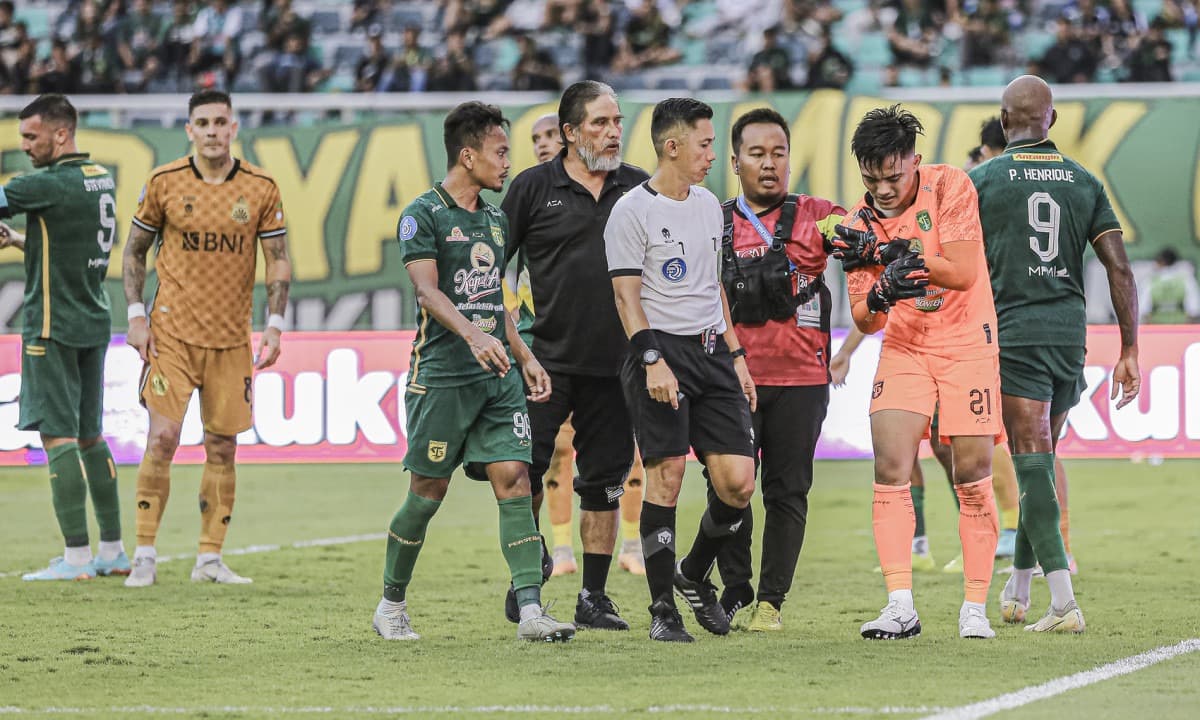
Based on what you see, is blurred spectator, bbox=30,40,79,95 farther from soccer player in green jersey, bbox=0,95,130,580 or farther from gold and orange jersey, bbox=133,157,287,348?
gold and orange jersey, bbox=133,157,287,348

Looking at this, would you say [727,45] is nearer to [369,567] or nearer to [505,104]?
[505,104]

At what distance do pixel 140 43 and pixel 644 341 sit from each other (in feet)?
55.3

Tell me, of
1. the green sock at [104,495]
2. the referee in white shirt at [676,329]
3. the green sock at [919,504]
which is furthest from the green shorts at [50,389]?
the green sock at [919,504]

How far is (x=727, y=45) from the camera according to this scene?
21.7m

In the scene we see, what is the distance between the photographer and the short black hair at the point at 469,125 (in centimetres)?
704

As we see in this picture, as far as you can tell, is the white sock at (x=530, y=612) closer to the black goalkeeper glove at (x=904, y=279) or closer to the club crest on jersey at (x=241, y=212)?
the black goalkeeper glove at (x=904, y=279)

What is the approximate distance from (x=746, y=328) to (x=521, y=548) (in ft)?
4.68

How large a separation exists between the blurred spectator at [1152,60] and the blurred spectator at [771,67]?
385 cm

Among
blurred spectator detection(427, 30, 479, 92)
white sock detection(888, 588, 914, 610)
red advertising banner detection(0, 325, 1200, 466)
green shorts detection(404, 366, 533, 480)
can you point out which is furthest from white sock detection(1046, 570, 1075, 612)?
blurred spectator detection(427, 30, 479, 92)

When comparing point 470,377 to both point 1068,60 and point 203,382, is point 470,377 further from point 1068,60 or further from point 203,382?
point 1068,60

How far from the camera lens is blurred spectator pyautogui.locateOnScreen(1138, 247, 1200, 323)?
17.7 meters

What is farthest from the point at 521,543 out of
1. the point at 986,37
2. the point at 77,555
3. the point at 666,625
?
the point at 986,37

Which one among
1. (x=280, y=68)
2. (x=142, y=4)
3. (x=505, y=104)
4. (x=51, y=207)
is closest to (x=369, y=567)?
(x=51, y=207)

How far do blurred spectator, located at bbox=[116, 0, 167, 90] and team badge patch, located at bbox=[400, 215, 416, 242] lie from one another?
15.4m
